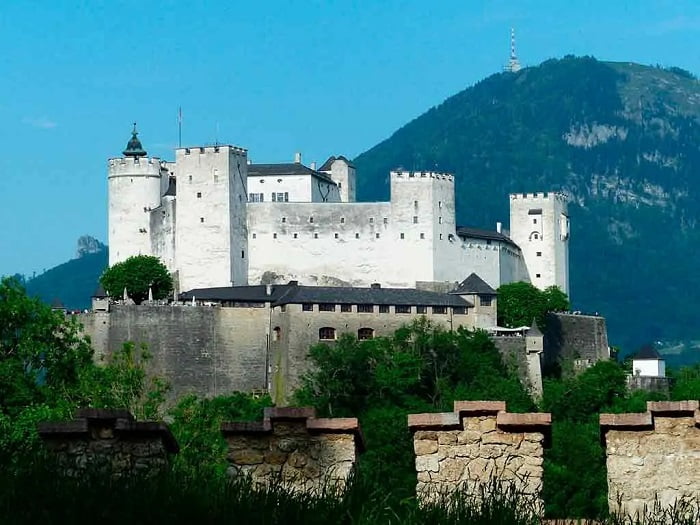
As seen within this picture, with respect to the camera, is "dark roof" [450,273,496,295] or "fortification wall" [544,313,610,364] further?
"fortification wall" [544,313,610,364]

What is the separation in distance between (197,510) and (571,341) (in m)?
72.7

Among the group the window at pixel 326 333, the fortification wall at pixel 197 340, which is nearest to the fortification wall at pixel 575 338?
the window at pixel 326 333

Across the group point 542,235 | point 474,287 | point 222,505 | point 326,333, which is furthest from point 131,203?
point 222,505

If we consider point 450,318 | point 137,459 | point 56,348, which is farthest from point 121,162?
point 137,459

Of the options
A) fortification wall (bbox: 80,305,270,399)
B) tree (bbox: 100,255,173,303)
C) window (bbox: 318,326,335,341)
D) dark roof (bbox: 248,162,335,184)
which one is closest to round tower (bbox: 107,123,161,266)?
tree (bbox: 100,255,173,303)

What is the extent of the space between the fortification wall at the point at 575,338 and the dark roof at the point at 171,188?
18290mm

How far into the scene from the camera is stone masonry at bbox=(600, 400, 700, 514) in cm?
1357

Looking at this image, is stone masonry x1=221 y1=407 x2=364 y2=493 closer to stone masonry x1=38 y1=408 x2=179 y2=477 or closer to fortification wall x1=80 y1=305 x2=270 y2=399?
stone masonry x1=38 y1=408 x2=179 y2=477

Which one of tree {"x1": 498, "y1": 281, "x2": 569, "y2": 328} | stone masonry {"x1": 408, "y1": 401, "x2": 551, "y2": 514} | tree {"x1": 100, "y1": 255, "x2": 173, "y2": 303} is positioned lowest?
stone masonry {"x1": 408, "y1": 401, "x2": 551, "y2": 514}

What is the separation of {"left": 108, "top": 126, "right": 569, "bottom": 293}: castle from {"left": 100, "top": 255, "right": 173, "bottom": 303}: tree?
2.94 feet

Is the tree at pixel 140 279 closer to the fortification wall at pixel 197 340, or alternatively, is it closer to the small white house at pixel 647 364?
the fortification wall at pixel 197 340

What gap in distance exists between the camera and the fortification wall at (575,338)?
8181 centimetres

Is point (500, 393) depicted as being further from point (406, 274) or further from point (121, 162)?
→ point (121, 162)

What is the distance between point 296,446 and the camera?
13961mm
